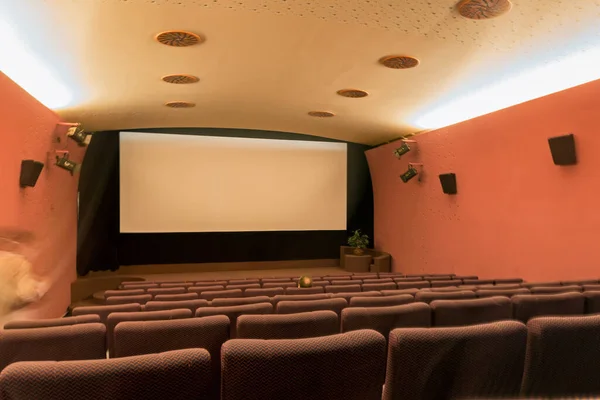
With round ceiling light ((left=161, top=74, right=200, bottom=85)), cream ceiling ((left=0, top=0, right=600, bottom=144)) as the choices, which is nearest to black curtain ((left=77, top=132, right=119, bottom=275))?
cream ceiling ((left=0, top=0, right=600, bottom=144))

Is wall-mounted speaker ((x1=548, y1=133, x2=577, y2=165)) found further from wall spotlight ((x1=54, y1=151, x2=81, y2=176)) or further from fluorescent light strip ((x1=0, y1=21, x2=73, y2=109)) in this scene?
wall spotlight ((x1=54, y1=151, x2=81, y2=176))

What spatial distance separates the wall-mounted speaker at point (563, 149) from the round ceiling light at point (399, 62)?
2.27 meters

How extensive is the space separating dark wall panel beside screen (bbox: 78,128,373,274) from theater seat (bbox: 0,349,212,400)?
978cm

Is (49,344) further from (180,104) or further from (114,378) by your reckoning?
(180,104)

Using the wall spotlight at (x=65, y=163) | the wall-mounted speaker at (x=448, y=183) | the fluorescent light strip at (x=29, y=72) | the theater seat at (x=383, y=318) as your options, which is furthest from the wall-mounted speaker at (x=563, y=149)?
the wall spotlight at (x=65, y=163)

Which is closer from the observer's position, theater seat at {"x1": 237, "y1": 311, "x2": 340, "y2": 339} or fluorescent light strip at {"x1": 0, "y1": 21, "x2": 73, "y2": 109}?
theater seat at {"x1": 237, "y1": 311, "x2": 340, "y2": 339}

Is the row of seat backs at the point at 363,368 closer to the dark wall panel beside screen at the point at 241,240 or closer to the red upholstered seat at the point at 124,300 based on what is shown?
the red upholstered seat at the point at 124,300

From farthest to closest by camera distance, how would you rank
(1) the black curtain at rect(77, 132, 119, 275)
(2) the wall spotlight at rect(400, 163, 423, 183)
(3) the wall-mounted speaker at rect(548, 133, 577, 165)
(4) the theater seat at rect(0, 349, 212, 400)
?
(1) the black curtain at rect(77, 132, 119, 275) < (2) the wall spotlight at rect(400, 163, 423, 183) < (3) the wall-mounted speaker at rect(548, 133, 577, 165) < (4) the theater seat at rect(0, 349, 212, 400)

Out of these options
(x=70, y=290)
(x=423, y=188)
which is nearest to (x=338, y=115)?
(x=423, y=188)

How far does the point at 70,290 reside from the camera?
28.5ft

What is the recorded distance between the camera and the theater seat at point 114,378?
1.14 metres

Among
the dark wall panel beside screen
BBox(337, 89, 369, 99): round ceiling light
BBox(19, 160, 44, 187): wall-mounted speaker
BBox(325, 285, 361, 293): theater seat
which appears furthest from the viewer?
the dark wall panel beside screen

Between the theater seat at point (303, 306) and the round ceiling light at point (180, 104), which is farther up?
the round ceiling light at point (180, 104)

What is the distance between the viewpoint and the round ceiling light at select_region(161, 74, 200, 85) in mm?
6508
